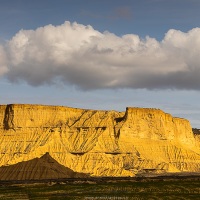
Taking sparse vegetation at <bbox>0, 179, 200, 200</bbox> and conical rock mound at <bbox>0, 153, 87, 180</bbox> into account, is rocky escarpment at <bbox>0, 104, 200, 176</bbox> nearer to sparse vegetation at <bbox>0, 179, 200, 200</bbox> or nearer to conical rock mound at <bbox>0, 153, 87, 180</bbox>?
conical rock mound at <bbox>0, 153, 87, 180</bbox>

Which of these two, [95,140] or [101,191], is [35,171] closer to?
[95,140]

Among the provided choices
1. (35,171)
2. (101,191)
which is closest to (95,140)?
(35,171)

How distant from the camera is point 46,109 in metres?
173

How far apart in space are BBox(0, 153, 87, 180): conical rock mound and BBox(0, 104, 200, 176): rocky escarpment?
1543cm

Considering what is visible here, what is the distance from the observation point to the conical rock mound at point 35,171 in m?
124

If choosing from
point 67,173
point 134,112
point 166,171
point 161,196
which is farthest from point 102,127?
point 161,196

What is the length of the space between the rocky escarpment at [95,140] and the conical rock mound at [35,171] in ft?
50.6

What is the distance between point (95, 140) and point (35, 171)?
41.0 meters

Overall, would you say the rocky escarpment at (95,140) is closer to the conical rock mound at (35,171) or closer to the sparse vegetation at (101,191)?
the conical rock mound at (35,171)

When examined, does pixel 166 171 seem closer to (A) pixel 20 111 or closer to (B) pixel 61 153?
(B) pixel 61 153

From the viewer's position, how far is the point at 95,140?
536ft

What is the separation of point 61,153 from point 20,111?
76.6 ft

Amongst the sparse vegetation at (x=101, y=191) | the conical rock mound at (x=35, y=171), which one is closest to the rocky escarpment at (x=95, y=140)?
the conical rock mound at (x=35, y=171)

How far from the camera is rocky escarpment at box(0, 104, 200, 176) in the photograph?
152m
